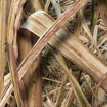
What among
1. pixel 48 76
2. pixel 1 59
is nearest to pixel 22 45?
pixel 1 59

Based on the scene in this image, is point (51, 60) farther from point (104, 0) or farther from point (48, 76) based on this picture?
point (104, 0)

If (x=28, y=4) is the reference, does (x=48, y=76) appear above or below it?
below

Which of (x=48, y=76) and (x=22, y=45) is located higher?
(x=22, y=45)

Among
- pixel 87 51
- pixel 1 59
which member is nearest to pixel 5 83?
pixel 1 59

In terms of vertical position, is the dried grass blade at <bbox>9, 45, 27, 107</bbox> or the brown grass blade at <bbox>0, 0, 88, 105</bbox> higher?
the brown grass blade at <bbox>0, 0, 88, 105</bbox>

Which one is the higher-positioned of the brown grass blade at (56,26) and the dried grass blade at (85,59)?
the brown grass blade at (56,26)

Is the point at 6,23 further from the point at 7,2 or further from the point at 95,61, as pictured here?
the point at 95,61

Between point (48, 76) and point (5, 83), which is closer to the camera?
point (5, 83)

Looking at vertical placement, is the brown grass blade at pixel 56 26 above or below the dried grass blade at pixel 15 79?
above

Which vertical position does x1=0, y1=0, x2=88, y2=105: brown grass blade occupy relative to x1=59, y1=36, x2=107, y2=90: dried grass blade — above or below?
above
